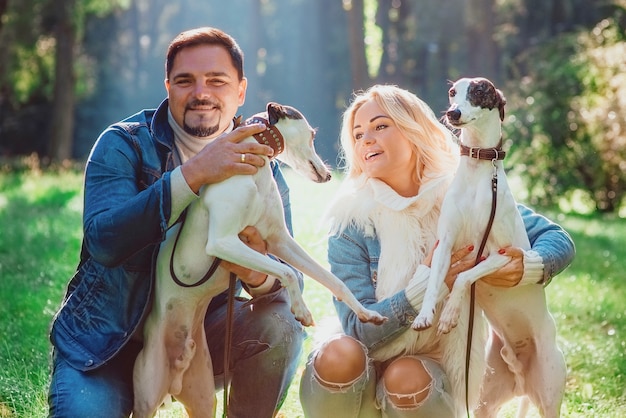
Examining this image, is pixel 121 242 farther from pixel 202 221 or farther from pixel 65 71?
pixel 65 71

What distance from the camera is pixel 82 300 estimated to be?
3.06m

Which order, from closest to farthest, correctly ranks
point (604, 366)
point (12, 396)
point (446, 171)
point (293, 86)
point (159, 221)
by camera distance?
point (159, 221), point (446, 171), point (12, 396), point (604, 366), point (293, 86)

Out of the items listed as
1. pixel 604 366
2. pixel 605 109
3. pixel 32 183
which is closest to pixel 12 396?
pixel 604 366

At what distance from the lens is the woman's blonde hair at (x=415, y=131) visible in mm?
3201

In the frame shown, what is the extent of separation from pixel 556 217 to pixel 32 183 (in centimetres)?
878

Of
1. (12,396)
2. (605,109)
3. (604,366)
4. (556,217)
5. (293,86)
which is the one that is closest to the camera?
(12,396)

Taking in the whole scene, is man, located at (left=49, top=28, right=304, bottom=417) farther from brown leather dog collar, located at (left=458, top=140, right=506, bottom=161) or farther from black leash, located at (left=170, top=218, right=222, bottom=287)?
brown leather dog collar, located at (left=458, top=140, right=506, bottom=161)

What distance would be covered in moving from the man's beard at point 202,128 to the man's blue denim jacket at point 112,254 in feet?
0.28

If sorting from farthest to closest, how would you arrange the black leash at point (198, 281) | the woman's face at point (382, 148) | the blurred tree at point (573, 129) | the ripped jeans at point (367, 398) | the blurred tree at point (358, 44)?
the blurred tree at point (358, 44) < the blurred tree at point (573, 129) < the woman's face at point (382, 148) < the ripped jeans at point (367, 398) < the black leash at point (198, 281)

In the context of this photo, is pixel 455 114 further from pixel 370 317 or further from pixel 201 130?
pixel 201 130

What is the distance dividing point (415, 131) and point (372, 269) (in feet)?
1.86

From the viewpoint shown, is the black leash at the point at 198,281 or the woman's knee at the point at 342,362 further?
the woman's knee at the point at 342,362

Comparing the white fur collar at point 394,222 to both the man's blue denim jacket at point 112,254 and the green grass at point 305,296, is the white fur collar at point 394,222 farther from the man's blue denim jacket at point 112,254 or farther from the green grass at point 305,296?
the man's blue denim jacket at point 112,254

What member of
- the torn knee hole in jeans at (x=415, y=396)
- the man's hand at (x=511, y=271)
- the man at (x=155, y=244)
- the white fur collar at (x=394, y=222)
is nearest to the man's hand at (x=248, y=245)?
the man at (x=155, y=244)
